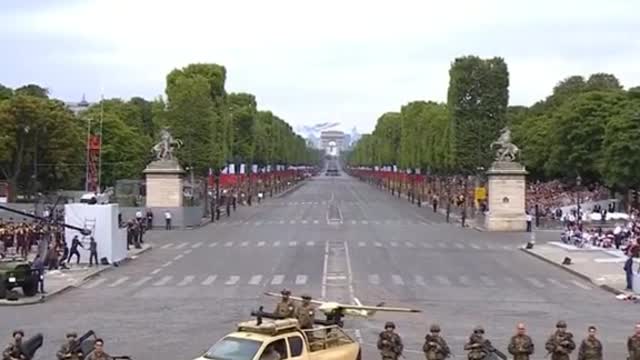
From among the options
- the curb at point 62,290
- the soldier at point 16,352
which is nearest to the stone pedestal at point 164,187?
the curb at point 62,290

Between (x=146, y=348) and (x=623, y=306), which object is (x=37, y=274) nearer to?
(x=146, y=348)

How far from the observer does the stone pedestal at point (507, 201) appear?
3073 inches

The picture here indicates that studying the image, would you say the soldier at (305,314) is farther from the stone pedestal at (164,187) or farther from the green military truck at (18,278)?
the stone pedestal at (164,187)

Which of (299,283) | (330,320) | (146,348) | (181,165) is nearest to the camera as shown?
(330,320)

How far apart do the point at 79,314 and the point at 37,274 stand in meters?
5.34

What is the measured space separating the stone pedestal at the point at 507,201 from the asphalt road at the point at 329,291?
24.5ft

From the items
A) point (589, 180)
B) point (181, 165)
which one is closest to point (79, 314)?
point (181, 165)

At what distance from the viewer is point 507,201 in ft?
257

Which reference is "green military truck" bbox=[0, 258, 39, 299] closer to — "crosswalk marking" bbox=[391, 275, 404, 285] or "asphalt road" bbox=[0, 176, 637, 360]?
"asphalt road" bbox=[0, 176, 637, 360]

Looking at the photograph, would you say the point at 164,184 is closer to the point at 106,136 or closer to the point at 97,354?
the point at 106,136

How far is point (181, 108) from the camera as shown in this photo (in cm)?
9131

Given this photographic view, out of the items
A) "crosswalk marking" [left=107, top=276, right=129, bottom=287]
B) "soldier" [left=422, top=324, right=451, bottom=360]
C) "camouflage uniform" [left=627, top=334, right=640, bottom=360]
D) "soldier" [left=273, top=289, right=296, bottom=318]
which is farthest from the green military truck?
"camouflage uniform" [left=627, top=334, right=640, bottom=360]

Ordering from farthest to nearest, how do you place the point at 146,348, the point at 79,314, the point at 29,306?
the point at 29,306 < the point at 79,314 < the point at 146,348

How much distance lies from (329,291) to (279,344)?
65.7ft
